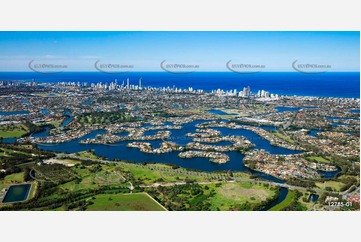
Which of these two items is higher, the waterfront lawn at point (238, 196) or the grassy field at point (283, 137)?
the grassy field at point (283, 137)

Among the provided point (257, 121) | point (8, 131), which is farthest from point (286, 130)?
point (8, 131)

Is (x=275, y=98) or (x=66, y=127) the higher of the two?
(x=275, y=98)

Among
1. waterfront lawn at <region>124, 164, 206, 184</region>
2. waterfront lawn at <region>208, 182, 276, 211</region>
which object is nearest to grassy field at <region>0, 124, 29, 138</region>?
waterfront lawn at <region>124, 164, 206, 184</region>

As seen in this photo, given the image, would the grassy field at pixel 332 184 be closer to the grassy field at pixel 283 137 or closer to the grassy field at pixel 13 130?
the grassy field at pixel 283 137

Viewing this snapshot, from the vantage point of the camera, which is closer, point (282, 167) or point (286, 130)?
point (282, 167)

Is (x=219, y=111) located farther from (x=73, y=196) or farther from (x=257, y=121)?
(x=73, y=196)

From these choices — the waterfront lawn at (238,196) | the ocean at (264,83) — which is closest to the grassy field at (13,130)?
the waterfront lawn at (238,196)
